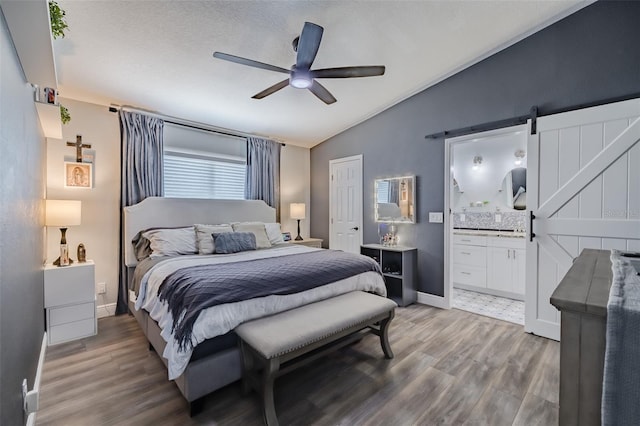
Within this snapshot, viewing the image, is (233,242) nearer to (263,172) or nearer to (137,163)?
(137,163)

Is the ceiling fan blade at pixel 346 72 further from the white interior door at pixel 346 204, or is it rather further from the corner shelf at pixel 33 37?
the white interior door at pixel 346 204

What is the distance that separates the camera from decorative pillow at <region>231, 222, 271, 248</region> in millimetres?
3688

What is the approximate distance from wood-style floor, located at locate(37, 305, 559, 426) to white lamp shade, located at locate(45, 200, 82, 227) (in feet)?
3.78

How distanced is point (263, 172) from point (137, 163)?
1.82 m

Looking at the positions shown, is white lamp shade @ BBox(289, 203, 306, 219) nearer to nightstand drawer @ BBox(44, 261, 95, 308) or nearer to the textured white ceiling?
the textured white ceiling

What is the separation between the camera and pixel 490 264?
13.3 ft

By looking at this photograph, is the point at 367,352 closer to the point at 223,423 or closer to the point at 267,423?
the point at 267,423

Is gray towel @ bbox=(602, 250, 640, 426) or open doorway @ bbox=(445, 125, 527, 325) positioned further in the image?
open doorway @ bbox=(445, 125, 527, 325)

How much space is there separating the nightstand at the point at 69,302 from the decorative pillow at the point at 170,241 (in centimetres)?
58

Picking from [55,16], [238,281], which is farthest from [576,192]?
[55,16]

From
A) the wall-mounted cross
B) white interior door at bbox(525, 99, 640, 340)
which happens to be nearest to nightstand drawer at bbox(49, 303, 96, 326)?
the wall-mounted cross

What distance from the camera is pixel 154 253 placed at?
306cm

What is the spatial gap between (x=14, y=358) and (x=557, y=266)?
399 cm

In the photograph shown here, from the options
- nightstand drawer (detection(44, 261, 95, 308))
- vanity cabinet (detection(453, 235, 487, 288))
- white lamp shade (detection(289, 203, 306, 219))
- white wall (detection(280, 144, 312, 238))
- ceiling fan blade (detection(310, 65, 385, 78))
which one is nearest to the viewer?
ceiling fan blade (detection(310, 65, 385, 78))
